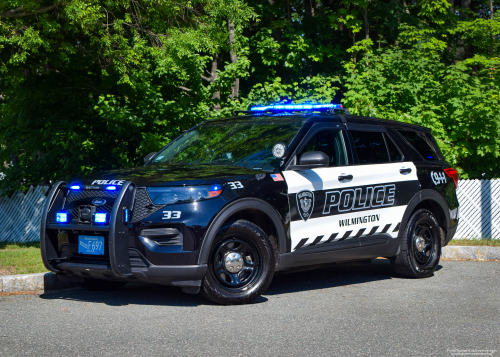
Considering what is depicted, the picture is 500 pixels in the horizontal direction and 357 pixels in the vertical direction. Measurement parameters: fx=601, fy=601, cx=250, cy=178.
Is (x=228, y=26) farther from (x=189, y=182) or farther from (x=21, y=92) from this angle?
(x=189, y=182)

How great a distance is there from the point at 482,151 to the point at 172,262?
10833mm

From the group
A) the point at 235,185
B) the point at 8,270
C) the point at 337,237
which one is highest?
the point at 235,185

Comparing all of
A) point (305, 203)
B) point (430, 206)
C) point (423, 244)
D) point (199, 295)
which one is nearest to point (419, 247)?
point (423, 244)

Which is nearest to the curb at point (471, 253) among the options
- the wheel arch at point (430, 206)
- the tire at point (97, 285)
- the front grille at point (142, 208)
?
the wheel arch at point (430, 206)

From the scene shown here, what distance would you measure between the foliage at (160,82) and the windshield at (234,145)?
3.98 meters

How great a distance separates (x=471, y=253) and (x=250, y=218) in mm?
5212

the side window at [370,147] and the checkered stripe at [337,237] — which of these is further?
the side window at [370,147]

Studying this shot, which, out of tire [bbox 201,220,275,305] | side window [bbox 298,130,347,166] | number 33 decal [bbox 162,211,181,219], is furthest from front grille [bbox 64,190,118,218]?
side window [bbox 298,130,347,166]

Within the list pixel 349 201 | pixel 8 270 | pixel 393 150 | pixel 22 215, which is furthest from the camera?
pixel 22 215

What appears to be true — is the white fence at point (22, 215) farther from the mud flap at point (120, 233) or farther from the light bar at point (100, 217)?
the mud flap at point (120, 233)

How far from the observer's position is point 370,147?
7285mm

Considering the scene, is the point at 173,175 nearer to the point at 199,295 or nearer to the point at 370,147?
the point at 199,295

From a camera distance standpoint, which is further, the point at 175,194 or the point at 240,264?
the point at 240,264

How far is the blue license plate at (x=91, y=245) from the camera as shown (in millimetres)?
5500
